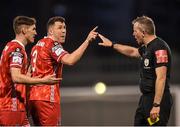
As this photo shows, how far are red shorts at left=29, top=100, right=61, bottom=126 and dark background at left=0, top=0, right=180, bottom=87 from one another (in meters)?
6.77

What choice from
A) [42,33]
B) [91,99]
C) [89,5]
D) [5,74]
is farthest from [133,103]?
[89,5]

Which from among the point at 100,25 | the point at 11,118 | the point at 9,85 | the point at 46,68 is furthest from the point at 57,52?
the point at 100,25

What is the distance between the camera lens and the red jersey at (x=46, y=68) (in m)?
6.07

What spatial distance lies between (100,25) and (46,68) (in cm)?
827

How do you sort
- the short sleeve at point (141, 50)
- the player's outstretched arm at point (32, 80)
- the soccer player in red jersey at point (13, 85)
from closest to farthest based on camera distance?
the player's outstretched arm at point (32, 80), the soccer player in red jersey at point (13, 85), the short sleeve at point (141, 50)

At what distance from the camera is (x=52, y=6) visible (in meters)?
14.2

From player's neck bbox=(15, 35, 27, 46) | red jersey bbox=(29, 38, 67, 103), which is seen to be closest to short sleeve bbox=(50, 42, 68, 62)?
red jersey bbox=(29, 38, 67, 103)

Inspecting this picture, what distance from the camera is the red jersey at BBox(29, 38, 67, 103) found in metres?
6.07

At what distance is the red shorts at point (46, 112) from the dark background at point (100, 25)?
267 inches

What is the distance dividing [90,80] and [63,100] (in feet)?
12.4

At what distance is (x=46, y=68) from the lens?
609 cm

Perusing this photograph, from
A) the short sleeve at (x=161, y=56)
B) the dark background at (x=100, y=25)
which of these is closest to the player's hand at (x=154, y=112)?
the short sleeve at (x=161, y=56)

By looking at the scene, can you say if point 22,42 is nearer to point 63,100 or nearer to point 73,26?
point 63,100

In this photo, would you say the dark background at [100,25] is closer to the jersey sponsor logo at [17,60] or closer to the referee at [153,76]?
the referee at [153,76]
